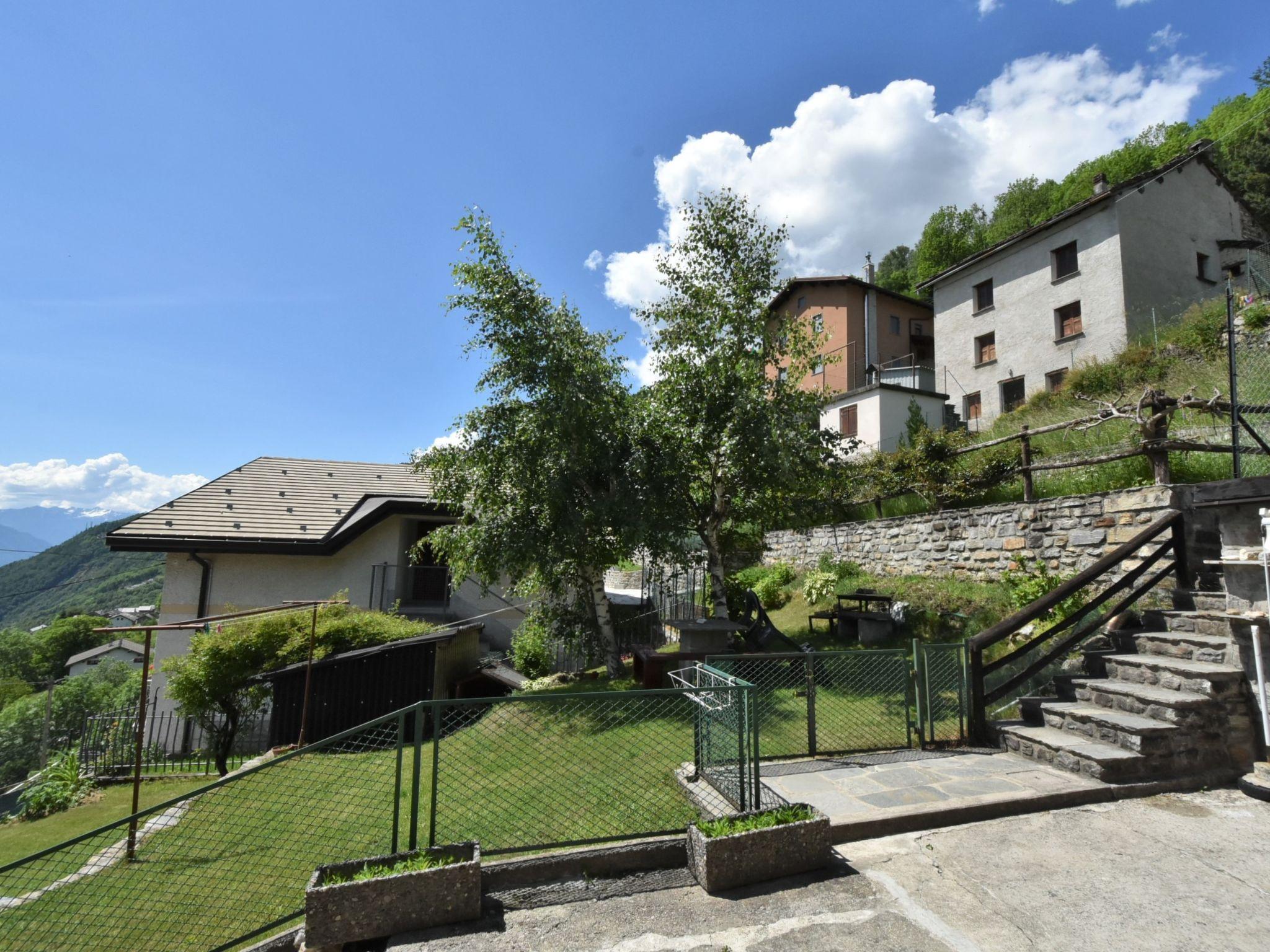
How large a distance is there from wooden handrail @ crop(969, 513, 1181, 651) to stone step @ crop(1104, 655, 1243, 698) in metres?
0.74

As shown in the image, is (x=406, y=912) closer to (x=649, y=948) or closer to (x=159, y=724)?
(x=649, y=948)

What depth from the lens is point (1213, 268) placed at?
21.8m

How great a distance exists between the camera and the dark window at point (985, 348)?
24.0 m

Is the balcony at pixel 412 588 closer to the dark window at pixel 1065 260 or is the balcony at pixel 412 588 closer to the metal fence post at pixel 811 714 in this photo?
the metal fence post at pixel 811 714

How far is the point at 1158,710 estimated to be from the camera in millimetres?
4910

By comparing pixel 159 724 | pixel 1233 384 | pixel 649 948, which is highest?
pixel 1233 384

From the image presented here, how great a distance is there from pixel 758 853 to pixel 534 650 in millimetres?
8084

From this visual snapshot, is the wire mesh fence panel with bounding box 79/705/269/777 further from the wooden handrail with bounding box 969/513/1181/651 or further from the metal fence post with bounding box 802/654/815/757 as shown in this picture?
the wooden handrail with bounding box 969/513/1181/651

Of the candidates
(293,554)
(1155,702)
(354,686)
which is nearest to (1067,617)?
(1155,702)

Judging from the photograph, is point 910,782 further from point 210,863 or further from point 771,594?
point 771,594

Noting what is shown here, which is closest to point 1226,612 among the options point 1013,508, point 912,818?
point 912,818

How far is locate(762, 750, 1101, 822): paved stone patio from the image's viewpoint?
4.38m

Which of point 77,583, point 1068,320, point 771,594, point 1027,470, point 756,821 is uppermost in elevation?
point 1068,320

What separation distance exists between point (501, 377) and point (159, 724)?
9.49 meters
